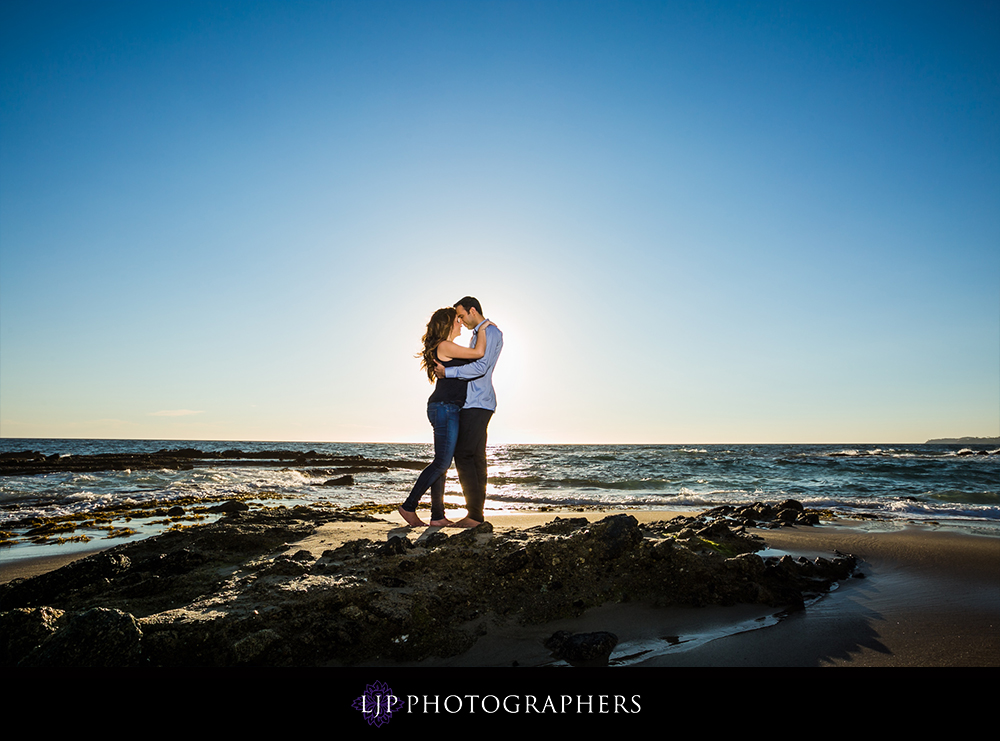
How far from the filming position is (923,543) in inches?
183

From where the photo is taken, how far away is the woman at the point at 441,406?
4.89m

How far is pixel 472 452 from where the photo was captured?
500 cm

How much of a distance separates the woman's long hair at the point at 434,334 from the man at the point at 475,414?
0.49 feet

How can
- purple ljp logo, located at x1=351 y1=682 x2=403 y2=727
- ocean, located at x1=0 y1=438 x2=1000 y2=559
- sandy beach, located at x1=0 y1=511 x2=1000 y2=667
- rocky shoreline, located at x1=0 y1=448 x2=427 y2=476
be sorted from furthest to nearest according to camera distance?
1. rocky shoreline, located at x1=0 y1=448 x2=427 y2=476
2. ocean, located at x1=0 y1=438 x2=1000 y2=559
3. sandy beach, located at x1=0 y1=511 x2=1000 y2=667
4. purple ljp logo, located at x1=351 y1=682 x2=403 y2=727

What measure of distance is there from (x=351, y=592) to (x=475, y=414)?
2.81m

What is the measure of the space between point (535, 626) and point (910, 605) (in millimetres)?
2256

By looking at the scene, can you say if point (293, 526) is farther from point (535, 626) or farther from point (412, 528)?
point (535, 626)

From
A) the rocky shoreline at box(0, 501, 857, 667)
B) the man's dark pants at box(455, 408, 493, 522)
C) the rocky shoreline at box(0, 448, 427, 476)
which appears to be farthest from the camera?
the rocky shoreline at box(0, 448, 427, 476)

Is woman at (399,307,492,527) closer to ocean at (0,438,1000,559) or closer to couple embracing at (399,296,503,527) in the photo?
couple embracing at (399,296,503,527)

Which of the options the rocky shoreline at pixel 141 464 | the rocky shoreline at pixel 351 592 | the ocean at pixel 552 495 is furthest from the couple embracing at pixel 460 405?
the rocky shoreline at pixel 141 464

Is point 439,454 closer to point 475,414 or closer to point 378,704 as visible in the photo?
point 475,414

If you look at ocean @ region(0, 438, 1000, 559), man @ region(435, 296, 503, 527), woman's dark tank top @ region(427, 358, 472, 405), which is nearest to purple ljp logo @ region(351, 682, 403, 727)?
man @ region(435, 296, 503, 527)

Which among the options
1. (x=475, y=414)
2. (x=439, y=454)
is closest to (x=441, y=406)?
(x=475, y=414)

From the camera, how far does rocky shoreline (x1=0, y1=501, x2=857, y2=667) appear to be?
1.83 metres
